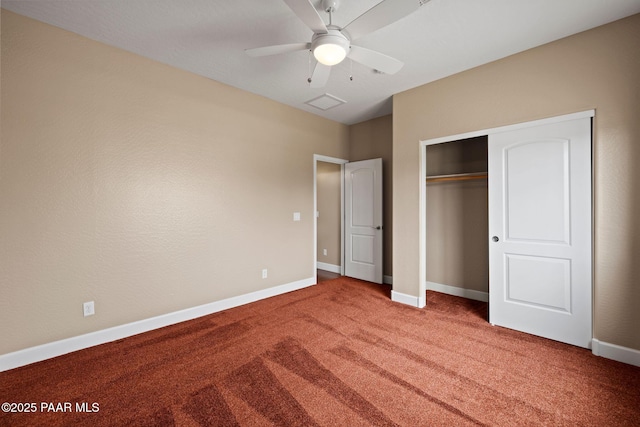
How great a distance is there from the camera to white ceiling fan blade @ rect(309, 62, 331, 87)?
7.43 feet

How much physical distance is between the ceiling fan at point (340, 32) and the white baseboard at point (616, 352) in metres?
2.92

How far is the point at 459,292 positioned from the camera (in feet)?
13.2

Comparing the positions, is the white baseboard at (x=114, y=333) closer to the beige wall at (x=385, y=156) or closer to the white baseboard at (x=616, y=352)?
the beige wall at (x=385, y=156)

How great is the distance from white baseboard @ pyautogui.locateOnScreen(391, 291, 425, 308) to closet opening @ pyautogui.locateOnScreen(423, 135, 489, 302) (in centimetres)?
83

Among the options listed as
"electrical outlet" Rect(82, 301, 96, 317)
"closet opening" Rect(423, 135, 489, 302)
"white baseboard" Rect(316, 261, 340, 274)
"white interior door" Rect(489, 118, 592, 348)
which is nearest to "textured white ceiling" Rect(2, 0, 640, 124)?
"white interior door" Rect(489, 118, 592, 348)

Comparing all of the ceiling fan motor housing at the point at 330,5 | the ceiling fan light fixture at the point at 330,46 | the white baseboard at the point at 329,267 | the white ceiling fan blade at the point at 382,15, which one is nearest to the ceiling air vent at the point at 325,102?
the ceiling fan motor housing at the point at 330,5

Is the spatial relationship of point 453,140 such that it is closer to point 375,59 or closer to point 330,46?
point 375,59

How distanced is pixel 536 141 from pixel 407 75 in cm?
151

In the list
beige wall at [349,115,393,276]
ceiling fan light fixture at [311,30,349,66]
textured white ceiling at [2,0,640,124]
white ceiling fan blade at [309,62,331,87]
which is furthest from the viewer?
beige wall at [349,115,393,276]

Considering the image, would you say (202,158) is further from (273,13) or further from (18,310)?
(18,310)

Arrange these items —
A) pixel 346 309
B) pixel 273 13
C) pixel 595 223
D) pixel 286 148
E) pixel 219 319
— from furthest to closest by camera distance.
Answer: pixel 286 148
pixel 346 309
pixel 219 319
pixel 595 223
pixel 273 13

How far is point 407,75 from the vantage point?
3236 mm

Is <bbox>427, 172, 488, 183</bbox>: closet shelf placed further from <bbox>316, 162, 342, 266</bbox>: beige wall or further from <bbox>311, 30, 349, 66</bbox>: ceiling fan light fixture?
<bbox>311, 30, 349, 66</bbox>: ceiling fan light fixture

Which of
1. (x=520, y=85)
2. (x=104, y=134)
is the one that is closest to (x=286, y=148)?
(x=104, y=134)
